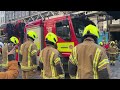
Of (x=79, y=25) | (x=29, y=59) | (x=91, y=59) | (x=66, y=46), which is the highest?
(x=79, y=25)

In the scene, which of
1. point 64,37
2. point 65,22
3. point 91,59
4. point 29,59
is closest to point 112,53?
point 65,22

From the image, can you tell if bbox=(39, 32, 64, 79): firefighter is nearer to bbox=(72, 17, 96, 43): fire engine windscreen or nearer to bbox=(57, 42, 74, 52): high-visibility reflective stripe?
bbox=(57, 42, 74, 52): high-visibility reflective stripe

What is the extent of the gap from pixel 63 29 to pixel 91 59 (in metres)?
7.87

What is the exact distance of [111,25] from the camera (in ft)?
86.9

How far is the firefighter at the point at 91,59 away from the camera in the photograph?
3875 millimetres

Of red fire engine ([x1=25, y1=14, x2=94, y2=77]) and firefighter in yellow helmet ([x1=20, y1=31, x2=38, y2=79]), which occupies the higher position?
red fire engine ([x1=25, y1=14, x2=94, y2=77])

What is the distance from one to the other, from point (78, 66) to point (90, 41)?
402 millimetres

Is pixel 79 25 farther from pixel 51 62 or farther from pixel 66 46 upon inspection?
pixel 51 62

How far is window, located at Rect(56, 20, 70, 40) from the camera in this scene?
38.0 feet

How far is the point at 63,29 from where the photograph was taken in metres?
11.8

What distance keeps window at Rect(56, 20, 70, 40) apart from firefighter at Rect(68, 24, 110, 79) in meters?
7.45

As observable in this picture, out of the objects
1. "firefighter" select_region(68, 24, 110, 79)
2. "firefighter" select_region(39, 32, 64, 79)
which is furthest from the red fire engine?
"firefighter" select_region(68, 24, 110, 79)

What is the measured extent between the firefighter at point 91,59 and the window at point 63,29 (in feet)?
24.5

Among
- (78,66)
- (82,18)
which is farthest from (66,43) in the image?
(78,66)
